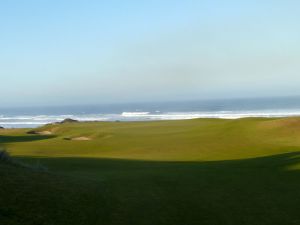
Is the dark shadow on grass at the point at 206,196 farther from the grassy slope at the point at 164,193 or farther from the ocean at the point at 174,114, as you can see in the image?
the ocean at the point at 174,114

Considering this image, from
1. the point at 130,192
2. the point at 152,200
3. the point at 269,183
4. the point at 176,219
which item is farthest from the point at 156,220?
the point at 269,183

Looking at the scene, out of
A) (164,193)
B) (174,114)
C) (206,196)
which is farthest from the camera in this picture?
(174,114)

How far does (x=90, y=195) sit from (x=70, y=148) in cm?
2064

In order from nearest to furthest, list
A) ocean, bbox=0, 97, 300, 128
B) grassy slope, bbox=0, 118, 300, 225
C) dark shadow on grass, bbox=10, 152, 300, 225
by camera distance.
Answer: grassy slope, bbox=0, 118, 300, 225
dark shadow on grass, bbox=10, 152, 300, 225
ocean, bbox=0, 97, 300, 128

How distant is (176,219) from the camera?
8.96 meters

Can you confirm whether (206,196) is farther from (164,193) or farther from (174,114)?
(174,114)

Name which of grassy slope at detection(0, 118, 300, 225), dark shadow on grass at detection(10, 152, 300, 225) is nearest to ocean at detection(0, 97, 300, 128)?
grassy slope at detection(0, 118, 300, 225)

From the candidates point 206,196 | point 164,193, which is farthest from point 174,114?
point 206,196

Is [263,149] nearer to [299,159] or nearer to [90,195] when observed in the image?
[299,159]

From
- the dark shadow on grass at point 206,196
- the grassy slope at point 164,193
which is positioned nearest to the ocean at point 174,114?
the grassy slope at point 164,193

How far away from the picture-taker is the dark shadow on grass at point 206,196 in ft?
29.7

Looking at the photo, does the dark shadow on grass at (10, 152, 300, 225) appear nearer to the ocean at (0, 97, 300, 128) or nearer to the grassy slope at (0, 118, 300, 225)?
the grassy slope at (0, 118, 300, 225)

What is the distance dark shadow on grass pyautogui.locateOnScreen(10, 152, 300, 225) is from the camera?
9055 mm

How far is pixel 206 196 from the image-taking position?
36.3 ft
